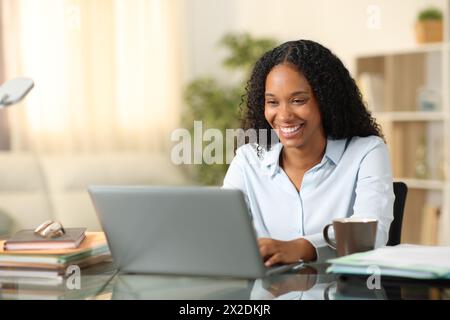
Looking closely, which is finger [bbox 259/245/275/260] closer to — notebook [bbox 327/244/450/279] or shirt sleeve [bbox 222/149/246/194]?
notebook [bbox 327/244/450/279]

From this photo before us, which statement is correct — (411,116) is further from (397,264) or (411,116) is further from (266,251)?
(397,264)

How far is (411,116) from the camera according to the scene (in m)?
→ 3.80

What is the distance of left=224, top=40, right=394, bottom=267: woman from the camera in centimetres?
175

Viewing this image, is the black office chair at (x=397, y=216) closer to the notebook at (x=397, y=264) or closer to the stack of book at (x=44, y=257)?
the notebook at (x=397, y=264)

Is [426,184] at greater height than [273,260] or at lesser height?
lesser

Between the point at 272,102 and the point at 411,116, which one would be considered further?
the point at 411,116

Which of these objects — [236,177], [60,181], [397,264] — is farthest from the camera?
[60,181]

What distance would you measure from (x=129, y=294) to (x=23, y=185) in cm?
280

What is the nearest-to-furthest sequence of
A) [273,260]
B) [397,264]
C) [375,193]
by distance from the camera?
[397,264], [273,260], [375,193]

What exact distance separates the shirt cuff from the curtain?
298 cm

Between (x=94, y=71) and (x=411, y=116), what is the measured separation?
6.20 feet

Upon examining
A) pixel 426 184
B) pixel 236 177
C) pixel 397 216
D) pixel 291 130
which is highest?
→ pixel 291 130

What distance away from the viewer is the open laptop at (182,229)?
3.69 ft

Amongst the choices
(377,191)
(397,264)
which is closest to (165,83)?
(377,191)
